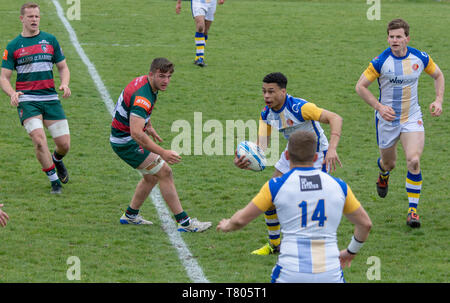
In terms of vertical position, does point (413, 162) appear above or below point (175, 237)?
above

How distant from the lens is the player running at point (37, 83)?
34.4 ft

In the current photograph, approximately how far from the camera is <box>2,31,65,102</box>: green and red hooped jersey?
414 inches

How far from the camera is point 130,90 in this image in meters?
8.80

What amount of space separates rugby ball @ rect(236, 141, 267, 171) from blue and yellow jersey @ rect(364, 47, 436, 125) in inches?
84.8

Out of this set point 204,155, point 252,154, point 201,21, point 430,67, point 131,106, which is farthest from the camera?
point 201,21

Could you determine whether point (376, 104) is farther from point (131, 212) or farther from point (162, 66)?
point (131, 212)

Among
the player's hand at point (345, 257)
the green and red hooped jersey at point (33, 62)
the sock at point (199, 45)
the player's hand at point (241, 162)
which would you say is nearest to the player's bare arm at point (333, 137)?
the player's hand at point (241, 162)

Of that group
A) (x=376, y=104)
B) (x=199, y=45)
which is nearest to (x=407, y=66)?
(x=376, y=104)

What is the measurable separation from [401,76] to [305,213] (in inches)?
184

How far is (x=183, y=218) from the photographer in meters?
9.26

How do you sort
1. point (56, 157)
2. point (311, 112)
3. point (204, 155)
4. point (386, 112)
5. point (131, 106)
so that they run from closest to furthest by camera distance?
point (311, 112), point (131, 106), point (386, 112), point (56, 157), point (204, 155)

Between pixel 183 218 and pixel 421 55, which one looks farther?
pixel 421 55
